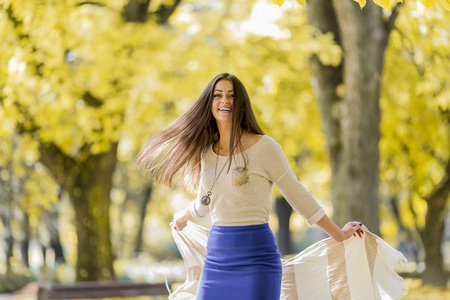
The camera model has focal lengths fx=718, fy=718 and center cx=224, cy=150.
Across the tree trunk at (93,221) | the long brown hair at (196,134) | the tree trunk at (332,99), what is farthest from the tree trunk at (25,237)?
the long brown hair at (196,134)

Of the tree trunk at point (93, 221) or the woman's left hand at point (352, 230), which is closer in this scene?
the woman's left hand at point (352, 230)

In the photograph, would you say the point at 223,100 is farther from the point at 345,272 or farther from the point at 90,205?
the point at 90,205

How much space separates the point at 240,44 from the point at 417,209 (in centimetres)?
887

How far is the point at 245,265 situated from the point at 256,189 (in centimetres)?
42

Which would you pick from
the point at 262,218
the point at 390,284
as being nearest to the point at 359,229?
the point at 390,284

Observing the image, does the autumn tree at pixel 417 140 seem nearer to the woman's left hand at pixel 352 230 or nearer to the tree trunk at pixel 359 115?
the tree trunk at pixel 359 115

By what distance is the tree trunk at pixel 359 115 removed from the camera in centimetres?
988

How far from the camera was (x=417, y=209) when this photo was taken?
18859mm

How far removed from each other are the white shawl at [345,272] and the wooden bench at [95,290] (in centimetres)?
500

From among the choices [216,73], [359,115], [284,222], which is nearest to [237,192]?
[359,115]

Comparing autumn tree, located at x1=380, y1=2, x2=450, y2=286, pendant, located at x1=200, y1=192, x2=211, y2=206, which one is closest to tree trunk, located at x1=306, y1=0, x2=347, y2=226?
autumn tree, located at x1=380, y1=2, x2=450, y2=286

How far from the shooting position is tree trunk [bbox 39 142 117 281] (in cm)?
1304

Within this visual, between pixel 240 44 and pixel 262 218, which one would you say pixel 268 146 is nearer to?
pixel 262 218

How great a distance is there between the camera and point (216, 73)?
12.1 meters
